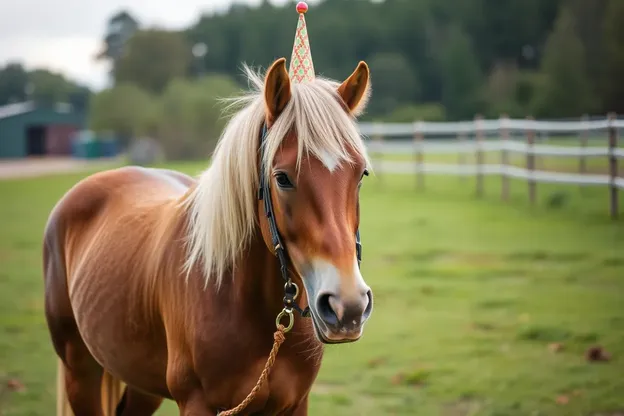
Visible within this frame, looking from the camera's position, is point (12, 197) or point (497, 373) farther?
point (12, 197)

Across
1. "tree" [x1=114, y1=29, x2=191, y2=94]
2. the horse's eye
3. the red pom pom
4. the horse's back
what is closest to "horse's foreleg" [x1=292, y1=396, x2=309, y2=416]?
the horse's back

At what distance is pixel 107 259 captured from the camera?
313cm

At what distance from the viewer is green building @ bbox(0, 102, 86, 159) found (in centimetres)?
4600

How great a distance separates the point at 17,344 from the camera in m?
6.12

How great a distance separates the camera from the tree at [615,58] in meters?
27.2

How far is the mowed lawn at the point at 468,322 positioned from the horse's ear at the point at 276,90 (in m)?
2.79

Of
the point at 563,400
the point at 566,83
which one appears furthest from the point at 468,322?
the point at 566,83

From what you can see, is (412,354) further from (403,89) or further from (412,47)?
(412,47)

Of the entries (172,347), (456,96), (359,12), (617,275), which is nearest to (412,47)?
(359,12)

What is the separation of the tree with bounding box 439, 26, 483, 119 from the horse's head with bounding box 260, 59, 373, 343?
42.3 metres

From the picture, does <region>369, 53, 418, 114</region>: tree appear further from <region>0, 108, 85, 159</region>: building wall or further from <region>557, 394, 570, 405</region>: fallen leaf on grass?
<region>557, 394, 570, 405</region>: fallen leaf on grass

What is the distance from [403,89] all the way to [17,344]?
48.5 metres

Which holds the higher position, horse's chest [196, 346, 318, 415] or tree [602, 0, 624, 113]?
tree [602, 0, 624, 113]

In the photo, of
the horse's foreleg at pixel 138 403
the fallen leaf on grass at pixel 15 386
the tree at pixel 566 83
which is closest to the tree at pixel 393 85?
the tree at pixel 566 83
